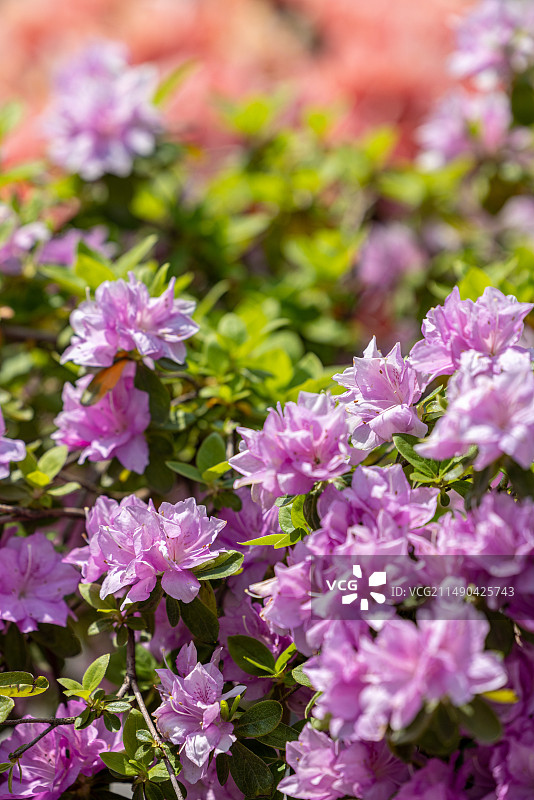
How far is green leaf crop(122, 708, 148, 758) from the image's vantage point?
2.22ft

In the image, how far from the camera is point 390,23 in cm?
256

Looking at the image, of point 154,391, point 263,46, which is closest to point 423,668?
point 154,391

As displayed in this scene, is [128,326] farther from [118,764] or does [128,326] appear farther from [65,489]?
[118,764]

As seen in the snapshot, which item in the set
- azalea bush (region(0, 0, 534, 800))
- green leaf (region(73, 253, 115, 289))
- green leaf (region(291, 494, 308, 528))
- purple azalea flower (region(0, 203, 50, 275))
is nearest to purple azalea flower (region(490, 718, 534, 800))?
azalea bush (region(0, 0, 534, 800))

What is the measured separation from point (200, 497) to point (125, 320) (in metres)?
0.26

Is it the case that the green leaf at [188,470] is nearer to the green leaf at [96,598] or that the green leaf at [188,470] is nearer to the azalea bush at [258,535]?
the azalea bush at [258,535]

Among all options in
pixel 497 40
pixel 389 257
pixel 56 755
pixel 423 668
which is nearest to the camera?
pixel 423 668

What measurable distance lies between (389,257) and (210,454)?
974mm

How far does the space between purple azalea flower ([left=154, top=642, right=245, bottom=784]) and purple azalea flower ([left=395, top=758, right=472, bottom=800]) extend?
0.50ft

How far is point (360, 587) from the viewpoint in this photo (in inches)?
22.4

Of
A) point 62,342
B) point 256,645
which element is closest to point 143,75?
point 62,342

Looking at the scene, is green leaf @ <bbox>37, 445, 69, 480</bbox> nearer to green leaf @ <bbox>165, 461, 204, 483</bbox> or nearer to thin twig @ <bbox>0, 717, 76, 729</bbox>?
green leaf @ <bbox>165, 461, 204, 483</bbox>

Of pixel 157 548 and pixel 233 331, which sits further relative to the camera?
pixel 233 331

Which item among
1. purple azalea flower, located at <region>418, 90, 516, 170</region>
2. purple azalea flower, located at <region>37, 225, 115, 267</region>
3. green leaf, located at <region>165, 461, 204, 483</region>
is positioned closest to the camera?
green leaf, located at <region>165, 461, 204, 483</region>
